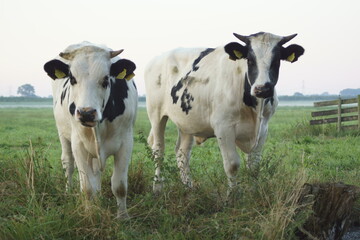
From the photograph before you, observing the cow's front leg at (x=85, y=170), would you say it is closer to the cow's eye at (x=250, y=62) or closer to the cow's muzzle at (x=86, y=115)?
the cow's muzzle at (x=86, y=115)

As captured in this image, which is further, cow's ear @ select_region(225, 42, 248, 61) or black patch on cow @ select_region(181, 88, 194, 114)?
black patch on cow @ select_region(181, 88, 194, 114)

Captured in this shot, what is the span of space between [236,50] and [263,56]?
471 mm

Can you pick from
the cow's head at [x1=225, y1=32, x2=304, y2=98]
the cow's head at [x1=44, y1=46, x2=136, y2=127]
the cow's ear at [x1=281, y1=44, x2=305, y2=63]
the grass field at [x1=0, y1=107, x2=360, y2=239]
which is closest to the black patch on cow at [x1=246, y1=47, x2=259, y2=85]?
the cow's head at [x1=225, y1=32, x2=304, y2=98]

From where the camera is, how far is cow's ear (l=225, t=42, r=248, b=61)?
6.50 meters

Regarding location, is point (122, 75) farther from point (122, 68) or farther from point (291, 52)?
point (291, 52)

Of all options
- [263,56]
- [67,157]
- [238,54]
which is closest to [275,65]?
[263,56]

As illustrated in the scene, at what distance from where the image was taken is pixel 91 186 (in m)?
5.80

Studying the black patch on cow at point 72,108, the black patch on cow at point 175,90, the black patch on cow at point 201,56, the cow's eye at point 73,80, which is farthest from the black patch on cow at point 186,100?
the cow's eye at point 73,80

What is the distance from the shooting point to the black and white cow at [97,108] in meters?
5.17

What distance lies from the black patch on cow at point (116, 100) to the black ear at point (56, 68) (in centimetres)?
57

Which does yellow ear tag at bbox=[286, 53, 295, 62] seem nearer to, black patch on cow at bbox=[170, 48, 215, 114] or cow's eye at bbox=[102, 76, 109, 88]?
black patch on cow at bbox=[170, 48, 215, 114]

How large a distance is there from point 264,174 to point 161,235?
156 cm

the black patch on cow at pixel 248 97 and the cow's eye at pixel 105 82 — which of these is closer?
the cow's eye at pixel 105 82

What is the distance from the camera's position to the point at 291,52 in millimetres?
6551
